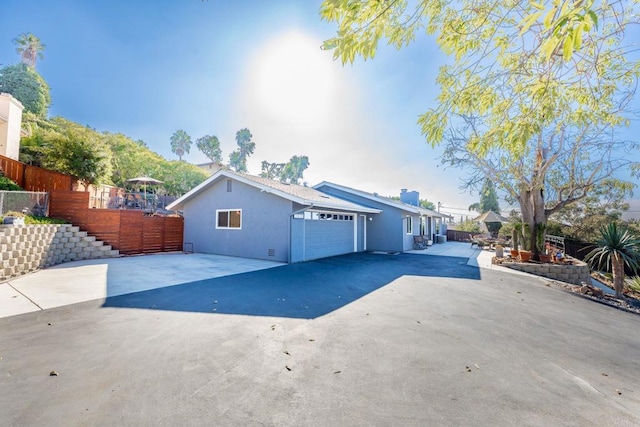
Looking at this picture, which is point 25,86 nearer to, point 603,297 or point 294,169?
point 294,169

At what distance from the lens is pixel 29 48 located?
93.6 feet

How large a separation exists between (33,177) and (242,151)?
117 ft

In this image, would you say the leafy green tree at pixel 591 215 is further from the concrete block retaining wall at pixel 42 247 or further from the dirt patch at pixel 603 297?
the concrete block retaining wall at pixel 42 247

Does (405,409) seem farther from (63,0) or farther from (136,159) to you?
(136,159)

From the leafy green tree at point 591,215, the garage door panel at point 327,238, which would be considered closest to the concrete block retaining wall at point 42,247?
the garage door panel at point 327,238

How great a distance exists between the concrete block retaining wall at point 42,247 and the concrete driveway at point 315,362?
4105 mm

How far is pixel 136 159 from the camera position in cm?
2175

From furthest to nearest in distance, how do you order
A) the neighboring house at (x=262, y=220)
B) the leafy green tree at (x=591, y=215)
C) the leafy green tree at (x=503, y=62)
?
1. the leafy green tree at (x=591, y=215)
2. the neighboring house at (x=262, y=220)
3. the leafy green tree at (x=503, y=62)

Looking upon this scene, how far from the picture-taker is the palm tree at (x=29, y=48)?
28125mm

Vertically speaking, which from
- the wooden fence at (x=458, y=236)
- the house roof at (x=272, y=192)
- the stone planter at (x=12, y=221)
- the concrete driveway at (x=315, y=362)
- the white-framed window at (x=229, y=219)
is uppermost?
the house roof at (x=272, y=192)

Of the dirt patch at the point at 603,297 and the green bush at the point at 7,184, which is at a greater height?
the green bush at the point at 7,184

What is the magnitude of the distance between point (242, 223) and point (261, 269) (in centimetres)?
353

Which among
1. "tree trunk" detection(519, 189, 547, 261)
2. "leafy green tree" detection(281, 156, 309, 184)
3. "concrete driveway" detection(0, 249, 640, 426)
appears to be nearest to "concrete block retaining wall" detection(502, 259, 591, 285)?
"tree trunk" detection(519, 189, 547, 261)

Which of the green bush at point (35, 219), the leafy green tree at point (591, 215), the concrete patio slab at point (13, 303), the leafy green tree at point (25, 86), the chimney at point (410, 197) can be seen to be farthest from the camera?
the leafy green tree at point (25, 86)
